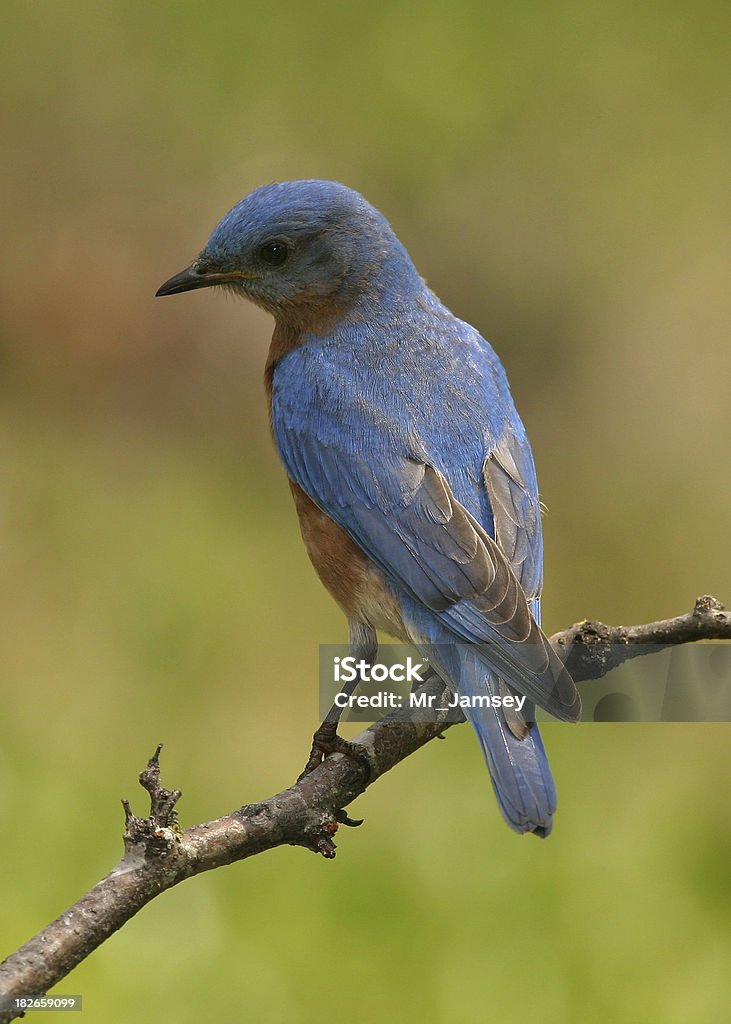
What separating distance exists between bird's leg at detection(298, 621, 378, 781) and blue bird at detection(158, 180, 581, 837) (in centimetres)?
1

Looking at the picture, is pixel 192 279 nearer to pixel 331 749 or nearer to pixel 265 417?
pixel 331 749

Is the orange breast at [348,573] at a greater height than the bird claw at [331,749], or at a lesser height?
greater

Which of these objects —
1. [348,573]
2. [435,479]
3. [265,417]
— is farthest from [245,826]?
[265,417]

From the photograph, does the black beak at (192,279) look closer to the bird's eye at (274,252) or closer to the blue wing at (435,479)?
the bird's eye at (274,252)

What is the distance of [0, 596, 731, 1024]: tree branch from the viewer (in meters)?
2.95

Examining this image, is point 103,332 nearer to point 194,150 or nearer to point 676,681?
point 194,150

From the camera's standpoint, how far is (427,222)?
816cm

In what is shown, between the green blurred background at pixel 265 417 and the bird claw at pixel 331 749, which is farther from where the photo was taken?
the green blurred background at pixel 265 417

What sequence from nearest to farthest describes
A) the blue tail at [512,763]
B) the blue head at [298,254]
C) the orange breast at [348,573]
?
the blue tail at [512,763] < the orange breast at [348,573] < the blue head at [298,254]

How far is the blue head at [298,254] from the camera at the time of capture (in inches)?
185

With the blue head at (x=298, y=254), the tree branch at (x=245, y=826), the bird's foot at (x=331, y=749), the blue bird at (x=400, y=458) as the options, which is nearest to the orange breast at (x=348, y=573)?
the blue bird at (x=400, y=458)

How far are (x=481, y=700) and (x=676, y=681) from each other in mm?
868

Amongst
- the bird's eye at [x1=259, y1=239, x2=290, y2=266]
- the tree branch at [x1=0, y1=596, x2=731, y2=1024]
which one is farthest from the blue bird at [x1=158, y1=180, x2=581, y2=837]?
the tree branch at [x1=0, y1=596, x2=731, y2=1024]

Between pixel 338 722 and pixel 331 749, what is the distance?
194 mm
